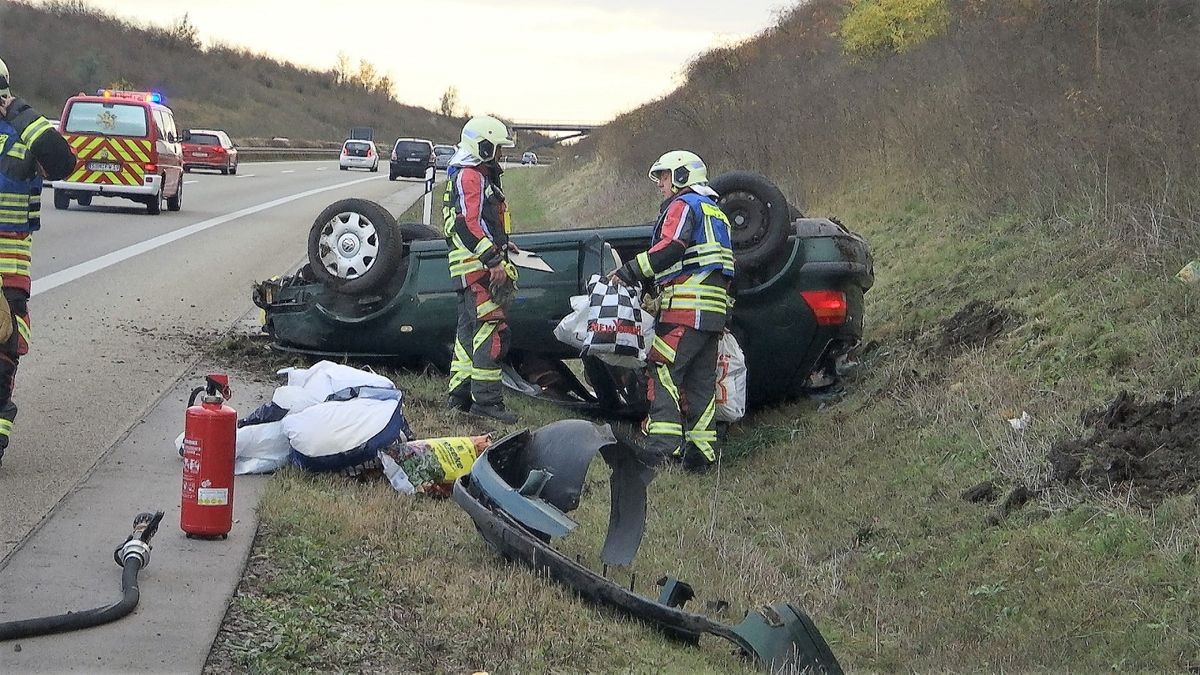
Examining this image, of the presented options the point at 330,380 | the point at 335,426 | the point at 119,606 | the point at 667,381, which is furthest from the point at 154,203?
the point at 119,606

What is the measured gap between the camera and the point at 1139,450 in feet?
21.6

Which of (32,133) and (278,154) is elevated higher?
(32,133)

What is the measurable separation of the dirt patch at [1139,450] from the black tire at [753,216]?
Answer: 2.48 m

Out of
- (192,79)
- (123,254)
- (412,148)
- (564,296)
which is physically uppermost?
(564,296)

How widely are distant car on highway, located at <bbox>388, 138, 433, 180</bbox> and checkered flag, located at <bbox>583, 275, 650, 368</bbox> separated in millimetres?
37602

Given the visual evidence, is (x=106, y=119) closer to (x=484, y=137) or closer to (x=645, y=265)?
(x=484, y=137)

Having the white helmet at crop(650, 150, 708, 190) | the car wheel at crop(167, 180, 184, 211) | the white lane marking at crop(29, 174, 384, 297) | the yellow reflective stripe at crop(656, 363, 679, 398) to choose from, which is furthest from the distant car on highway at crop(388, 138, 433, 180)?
the yellow reflective stripe at crop(656, 363, 679, 398)

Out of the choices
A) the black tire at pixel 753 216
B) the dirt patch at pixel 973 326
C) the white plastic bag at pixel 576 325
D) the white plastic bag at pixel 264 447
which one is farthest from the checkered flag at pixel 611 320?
the dirt patch at pixel 973 326

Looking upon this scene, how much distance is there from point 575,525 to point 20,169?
2971 mm

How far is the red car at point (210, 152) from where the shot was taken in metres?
41.4

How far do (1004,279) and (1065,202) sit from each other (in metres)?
0.97

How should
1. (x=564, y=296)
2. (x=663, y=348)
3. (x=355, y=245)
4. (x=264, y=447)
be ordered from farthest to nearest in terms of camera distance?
(x=355, y=245), (x=564, y=296), (x=663, y=348), (x=264, y=447)

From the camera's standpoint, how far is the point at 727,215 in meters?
9.09

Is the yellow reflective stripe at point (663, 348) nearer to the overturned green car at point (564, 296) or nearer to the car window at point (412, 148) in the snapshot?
the overturned green car at point (564, 296)
